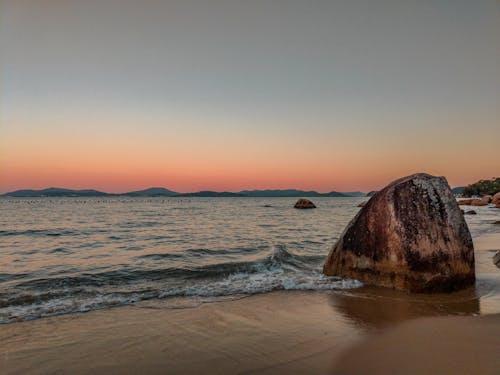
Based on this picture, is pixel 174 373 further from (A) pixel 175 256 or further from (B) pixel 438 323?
(A) pixel 175 256

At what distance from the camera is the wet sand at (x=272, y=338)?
376cm

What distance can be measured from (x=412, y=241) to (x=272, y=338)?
3.89 meters

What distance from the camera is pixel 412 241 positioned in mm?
6938

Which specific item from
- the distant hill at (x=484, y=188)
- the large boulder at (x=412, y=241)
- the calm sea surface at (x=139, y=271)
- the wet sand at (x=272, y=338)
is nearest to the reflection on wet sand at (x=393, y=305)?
the wet sand at (x=272, y=338)

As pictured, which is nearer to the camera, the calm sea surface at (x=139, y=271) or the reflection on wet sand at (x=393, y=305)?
the reflection on wet sand at (x=393, y=305)

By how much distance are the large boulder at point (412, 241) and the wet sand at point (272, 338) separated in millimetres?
494

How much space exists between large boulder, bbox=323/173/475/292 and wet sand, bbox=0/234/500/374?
1.62 feet

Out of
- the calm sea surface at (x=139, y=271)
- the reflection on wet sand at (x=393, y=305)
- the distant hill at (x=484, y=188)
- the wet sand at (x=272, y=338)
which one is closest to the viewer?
the wet sand at (x=272, y=338)

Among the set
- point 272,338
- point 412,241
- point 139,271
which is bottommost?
point 139,271

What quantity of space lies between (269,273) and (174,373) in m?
5.92

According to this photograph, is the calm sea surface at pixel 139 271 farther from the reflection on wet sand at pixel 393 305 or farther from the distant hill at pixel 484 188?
the distant hill at pixel 484 188

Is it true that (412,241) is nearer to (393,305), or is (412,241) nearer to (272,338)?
(393,305)

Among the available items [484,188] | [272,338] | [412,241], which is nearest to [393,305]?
[412,241]

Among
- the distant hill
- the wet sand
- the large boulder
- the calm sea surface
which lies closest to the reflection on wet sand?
the wet sand
